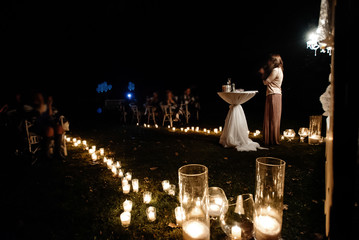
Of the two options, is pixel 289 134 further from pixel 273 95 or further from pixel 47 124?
pixel 47 124

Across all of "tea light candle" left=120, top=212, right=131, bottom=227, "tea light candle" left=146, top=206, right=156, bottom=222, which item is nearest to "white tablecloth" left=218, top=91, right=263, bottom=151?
"tea light candle" left=146, top=206, right=156, bottom=222

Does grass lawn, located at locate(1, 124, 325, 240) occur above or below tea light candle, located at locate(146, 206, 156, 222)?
below

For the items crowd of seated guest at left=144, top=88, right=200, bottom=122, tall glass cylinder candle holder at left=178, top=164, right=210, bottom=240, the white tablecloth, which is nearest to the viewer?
tall glass cylinder candle holder at left=178, top=164, right=210, bottom=240

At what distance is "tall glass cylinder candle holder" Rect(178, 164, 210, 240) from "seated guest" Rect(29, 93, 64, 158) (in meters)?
4.55

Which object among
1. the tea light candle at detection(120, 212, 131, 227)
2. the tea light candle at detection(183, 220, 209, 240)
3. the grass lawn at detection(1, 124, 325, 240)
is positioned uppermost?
the tea light candle at detection(183, 220, 209, 240)

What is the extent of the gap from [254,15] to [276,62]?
12282 millimetres

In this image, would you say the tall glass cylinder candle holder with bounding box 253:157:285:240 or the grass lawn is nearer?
the tall glass cylinder candle holder with bounding box 253:157:285:240

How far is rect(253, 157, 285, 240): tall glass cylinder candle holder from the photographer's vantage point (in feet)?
6.85

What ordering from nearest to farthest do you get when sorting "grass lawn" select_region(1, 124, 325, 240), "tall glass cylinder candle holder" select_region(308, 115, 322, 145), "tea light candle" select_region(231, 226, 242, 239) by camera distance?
"tea light candle" select_region(231, 226, 242, 239)
"grass lawn" select_region(1, 124, 325, 240)
"tall glass cylinder candle holder" select_region(308, 115, 322, 145)

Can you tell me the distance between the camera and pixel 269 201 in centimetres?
214

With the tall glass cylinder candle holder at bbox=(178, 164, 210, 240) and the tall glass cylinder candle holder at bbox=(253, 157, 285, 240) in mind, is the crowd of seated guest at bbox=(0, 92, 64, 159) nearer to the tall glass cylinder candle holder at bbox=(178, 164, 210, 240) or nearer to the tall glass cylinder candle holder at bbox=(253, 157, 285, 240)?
the tall glass cylinder candle holder at bbox=(178, 164, 210, 240)

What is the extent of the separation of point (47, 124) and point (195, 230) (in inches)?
189

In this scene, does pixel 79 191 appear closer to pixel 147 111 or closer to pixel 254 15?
pixel 147 111

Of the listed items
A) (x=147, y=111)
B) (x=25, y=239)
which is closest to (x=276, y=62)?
(x=25, y=239)
